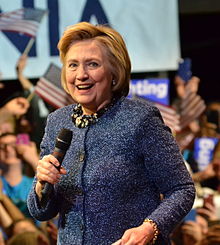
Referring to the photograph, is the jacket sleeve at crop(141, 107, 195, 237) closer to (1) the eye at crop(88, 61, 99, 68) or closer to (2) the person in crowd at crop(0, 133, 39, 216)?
(1) the eye at crop(88, 61, 99, 68)

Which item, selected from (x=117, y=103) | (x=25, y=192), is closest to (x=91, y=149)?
(x=117, y=103)

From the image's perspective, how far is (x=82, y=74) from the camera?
1.51 metres

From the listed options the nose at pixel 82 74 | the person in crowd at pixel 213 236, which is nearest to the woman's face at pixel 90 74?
the nose at pixel 82 74

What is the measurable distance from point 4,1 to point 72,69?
188 cm

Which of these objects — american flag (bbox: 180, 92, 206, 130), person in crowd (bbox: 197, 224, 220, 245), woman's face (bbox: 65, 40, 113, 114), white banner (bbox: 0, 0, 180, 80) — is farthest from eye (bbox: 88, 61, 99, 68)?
person in crowd (bbox: 197, 224, 220, 245)

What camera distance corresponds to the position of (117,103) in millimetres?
1551

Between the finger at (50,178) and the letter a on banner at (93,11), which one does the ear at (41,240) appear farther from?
the finger at (50,178)

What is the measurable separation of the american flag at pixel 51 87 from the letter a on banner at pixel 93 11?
36 centimetres

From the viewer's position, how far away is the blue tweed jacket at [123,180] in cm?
145

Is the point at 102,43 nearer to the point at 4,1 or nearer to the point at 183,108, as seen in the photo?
the point at 4,1

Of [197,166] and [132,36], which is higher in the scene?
[132,36]

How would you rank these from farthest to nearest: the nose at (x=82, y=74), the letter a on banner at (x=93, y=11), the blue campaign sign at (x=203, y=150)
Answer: the blue campaign sign at (x=203, y=150), the letter a on banner at (x=93, y=11), the nose at (x=82, y=74)

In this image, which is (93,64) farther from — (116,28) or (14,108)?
(116,28)

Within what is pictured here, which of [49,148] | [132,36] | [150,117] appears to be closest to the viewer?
[150,117]
